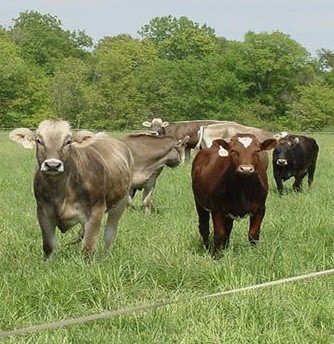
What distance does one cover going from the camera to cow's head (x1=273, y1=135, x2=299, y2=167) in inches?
552

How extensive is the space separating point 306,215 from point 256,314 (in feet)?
14.0

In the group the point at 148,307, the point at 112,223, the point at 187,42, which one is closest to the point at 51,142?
the point at 112,223

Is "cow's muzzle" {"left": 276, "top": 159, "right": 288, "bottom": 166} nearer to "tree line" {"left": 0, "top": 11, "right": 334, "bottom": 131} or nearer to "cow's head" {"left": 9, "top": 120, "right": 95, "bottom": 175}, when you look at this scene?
"cow's head" {"left": 9, "top": 120, "right": 95, "bottom": 175}

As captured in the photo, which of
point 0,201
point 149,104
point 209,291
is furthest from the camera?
point 149,104

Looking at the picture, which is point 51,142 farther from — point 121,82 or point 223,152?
point 121,82

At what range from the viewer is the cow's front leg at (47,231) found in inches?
265

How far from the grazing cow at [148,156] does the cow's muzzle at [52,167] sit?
487cm

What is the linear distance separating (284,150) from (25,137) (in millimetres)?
8470

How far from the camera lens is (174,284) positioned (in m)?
5.86

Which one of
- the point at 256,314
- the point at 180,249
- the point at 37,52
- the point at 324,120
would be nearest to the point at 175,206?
the point at 180,249

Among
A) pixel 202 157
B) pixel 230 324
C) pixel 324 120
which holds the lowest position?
pixel 324 120

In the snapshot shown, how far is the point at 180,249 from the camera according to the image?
22.6 ft

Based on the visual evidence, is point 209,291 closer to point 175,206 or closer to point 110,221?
point 110,221

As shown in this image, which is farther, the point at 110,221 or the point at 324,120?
the point at 324,120
